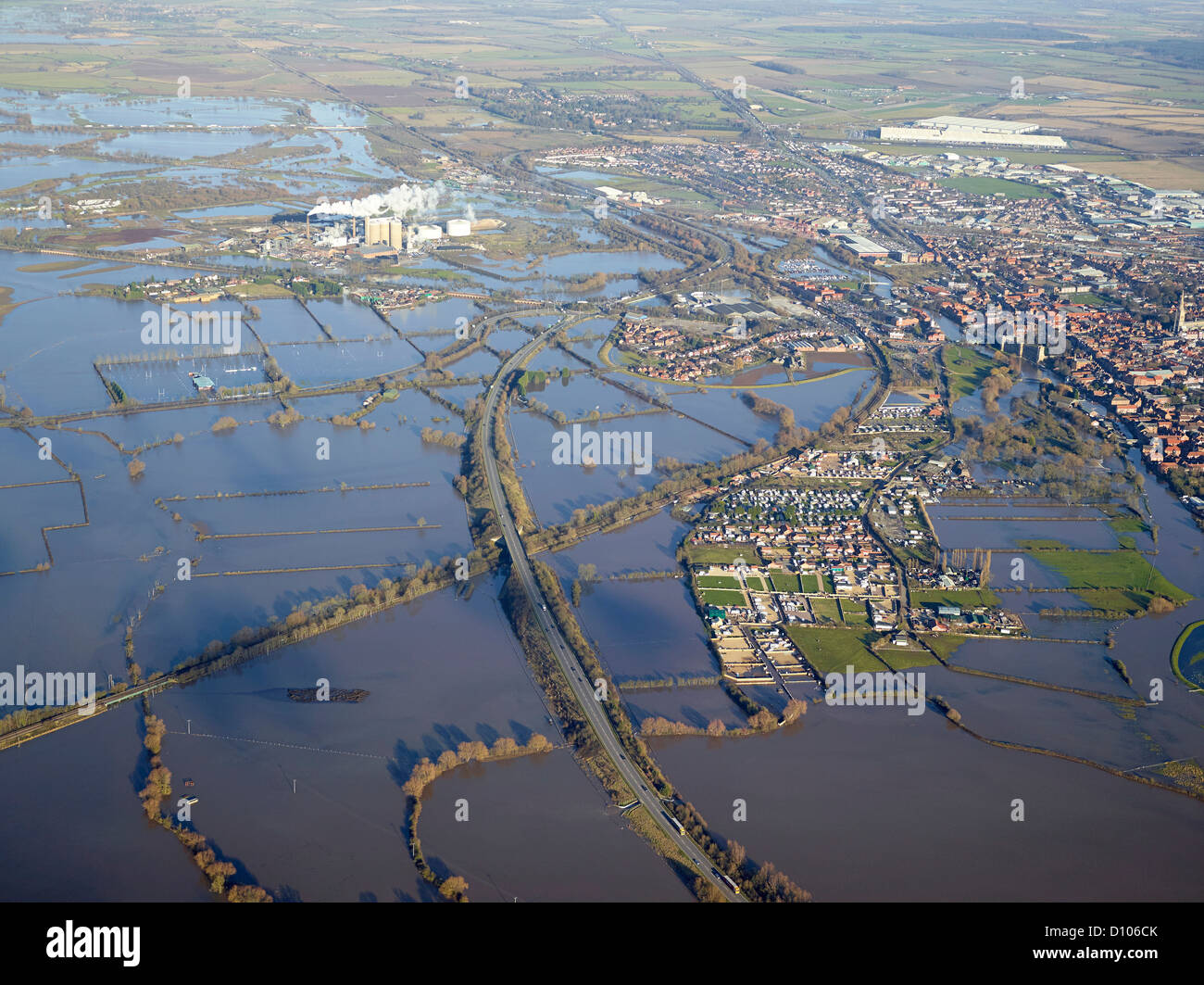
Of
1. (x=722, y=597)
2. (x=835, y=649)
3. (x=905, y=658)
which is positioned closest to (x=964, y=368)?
(x=722, y=597)

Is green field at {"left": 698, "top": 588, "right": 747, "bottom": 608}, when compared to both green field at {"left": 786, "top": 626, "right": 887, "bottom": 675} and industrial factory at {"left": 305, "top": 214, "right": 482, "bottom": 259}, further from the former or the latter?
industrial factory at {"left": 305, "top": 214, "right": 482, "bottom": 259}

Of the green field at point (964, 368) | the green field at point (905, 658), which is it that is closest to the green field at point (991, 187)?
the green field at point (964, 368)

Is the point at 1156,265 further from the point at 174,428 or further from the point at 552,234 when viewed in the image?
the point at 174,428

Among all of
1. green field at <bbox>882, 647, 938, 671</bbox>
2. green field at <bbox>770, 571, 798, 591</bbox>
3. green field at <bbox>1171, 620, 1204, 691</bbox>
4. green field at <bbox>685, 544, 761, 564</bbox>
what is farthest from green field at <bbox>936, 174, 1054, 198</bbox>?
green field at <bbox>882, 647, 938, 671</bbox>

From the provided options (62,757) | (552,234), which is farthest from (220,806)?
(552,234)

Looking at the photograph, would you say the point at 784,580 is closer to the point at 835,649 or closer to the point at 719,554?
the point at 719,554

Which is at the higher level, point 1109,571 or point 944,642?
point 1109,571
